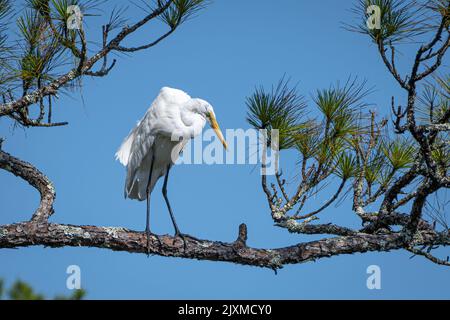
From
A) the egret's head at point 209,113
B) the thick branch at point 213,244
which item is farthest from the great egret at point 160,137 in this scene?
the thick branch at point 213,244

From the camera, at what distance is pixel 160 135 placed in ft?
12.7

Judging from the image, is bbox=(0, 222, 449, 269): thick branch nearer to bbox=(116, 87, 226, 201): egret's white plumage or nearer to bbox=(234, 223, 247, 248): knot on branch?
bbox=(234, 223, 247, 248): knot on branch

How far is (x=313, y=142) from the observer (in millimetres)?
3348

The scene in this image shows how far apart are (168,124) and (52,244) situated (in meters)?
0.99

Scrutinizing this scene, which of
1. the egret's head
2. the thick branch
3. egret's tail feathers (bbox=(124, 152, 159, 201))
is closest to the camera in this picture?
the thick branch

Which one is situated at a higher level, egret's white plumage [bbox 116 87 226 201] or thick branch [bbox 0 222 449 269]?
egret's white plumage [bbox 116 87 226 201]

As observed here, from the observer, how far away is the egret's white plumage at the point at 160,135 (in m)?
3.72

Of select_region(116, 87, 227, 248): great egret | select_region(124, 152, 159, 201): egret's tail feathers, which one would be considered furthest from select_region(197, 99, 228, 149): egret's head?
select_region(124, 152, 159, 201): egret's tail feathers

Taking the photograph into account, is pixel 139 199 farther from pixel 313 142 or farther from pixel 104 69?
pixel 313 142

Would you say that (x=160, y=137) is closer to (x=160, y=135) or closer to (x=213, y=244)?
(x=160, y=135)

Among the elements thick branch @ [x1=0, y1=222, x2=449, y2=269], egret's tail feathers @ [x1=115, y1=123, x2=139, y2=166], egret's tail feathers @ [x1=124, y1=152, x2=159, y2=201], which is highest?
egret's tail feathers @ [x1=115, y1=123, x2=139, y2=166]

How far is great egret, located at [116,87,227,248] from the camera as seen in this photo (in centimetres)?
371

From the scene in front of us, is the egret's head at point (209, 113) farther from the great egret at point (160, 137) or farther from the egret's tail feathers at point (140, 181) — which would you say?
the egret's tail feathers at point (140, 181)

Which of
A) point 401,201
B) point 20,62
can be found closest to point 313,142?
point 401,201
